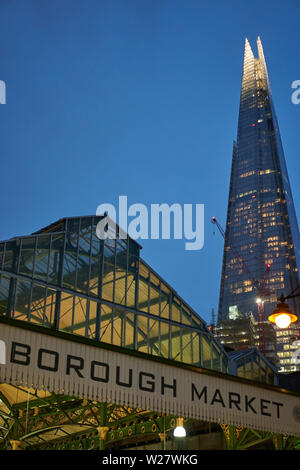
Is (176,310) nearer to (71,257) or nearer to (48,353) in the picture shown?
(71,257)

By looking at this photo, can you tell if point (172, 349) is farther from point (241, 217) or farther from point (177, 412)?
point (241, 217)

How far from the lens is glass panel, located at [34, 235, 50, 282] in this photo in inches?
901

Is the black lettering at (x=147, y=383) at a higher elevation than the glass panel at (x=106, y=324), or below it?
below

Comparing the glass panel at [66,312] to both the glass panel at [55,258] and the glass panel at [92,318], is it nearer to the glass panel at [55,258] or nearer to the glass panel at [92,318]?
the glass panel at [55,258]

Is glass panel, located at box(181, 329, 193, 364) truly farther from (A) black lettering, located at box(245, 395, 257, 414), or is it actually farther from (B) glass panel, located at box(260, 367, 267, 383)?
(A) black lettering, located at box(245, 395, 257, 414)

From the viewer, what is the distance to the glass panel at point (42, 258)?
22891 mm

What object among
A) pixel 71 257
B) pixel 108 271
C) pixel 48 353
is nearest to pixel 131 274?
pixel 108 271

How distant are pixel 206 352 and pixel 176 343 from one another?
7.61ft

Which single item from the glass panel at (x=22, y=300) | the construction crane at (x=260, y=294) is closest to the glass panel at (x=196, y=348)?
the glass panel at (x=22, y=300)

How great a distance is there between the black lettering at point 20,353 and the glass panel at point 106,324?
36.0 feet

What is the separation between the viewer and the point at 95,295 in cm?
2455

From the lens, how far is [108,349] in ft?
47.5
